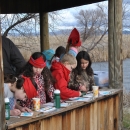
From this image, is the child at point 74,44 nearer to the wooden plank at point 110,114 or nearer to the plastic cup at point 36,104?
the wooden plank at point 110,114

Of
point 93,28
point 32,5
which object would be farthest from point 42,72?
point 93,28

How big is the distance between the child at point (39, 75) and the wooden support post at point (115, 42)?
1.21 meters

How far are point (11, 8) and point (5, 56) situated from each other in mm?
2344

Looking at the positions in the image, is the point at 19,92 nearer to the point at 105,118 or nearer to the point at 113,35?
the point at 105,118

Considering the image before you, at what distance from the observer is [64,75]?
4.25 m

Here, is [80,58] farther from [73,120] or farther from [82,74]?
[73,120]

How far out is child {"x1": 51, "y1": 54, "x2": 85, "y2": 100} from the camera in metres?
4.15

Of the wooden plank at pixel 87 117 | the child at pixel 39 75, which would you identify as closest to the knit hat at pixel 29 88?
the child at pixel 39 75

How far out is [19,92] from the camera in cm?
355

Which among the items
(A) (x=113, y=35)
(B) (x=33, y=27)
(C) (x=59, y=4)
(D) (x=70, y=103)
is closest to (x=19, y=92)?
(D) (x=70, y=103)

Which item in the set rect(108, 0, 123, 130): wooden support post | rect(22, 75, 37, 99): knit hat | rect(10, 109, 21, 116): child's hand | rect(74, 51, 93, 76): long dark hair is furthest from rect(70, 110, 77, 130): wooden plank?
rect(108, 0, 123, 130): wooden support post

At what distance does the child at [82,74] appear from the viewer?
15.6ft

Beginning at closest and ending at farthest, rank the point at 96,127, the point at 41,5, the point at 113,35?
1. the point at 96,127
2. the point at 113,35
3. the point at 41,5

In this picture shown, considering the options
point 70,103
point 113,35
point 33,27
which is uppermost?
point 33,27
